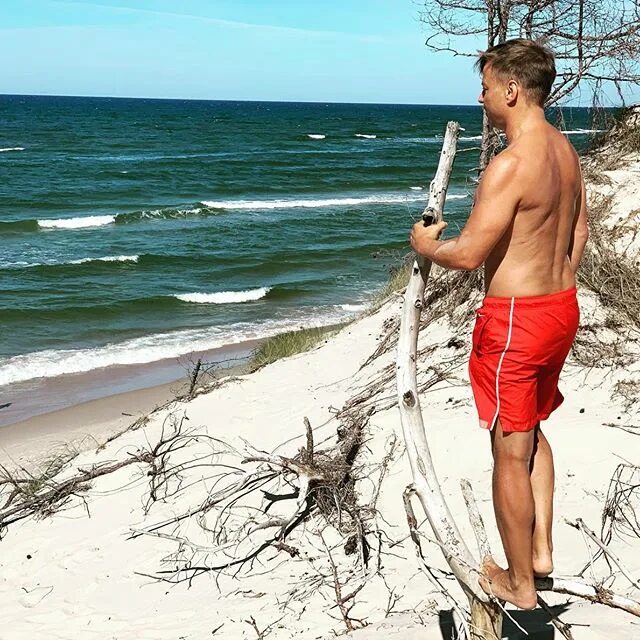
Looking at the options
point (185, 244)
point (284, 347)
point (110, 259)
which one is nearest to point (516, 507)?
point (284, 347)

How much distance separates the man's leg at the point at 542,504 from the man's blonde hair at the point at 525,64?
49.2 inches

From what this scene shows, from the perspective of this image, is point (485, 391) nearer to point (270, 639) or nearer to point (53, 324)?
point (270, 639)

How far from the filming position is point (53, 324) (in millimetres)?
13727

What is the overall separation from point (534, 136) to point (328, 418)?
13.8 ft

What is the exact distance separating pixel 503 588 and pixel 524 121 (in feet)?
5.51

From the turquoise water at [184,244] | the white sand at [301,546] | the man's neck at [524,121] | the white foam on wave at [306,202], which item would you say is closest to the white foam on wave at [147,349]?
the turquoise water at [184,244]

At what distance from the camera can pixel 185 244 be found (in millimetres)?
20547

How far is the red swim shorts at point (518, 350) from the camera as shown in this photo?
304cm

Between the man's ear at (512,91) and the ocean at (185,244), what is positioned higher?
the man's ear at (512,91)

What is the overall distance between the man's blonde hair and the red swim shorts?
2.39 feet

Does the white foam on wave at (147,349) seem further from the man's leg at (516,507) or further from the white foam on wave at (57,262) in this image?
the man's leg at (516,507)

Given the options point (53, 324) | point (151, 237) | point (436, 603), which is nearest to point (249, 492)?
point (436, 603)

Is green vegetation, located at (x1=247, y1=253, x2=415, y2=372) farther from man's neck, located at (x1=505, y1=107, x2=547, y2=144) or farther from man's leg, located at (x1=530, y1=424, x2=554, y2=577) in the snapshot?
man's neck, located at (x1=505, y1=107, x2=547, y2=144)

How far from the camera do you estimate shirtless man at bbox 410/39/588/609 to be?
2955mm
